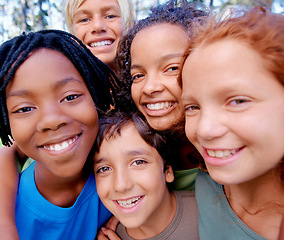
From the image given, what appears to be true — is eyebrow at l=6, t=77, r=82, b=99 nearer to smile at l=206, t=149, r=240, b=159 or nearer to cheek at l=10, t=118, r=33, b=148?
cheek at l=10, t=118, r=33, b=148

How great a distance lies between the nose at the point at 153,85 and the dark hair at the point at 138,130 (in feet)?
0.74

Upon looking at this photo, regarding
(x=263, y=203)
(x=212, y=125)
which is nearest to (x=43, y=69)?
(x=212, y=125)

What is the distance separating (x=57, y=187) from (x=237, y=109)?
1.30 metres

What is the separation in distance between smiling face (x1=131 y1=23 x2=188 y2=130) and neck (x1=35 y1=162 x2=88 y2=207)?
0.69 m

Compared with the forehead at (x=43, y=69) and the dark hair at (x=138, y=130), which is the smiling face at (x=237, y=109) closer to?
the dark hair at (x=138, y=130)

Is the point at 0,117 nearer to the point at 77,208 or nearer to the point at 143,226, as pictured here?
the point at 77,208

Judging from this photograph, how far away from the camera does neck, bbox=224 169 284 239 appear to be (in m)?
1.28

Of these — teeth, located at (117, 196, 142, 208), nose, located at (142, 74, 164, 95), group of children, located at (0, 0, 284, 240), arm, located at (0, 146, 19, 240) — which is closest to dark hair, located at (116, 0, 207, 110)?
group of children, located at (0, 0, 284, 240)

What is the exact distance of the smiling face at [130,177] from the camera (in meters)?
1.62

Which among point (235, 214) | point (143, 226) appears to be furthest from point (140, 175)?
point (235, 214)

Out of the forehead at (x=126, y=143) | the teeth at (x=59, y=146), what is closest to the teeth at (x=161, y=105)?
the forehead at (x=126, y=143)

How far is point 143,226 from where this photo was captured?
5.89 ft

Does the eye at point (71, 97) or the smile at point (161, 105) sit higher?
the eye at point (71, 97)

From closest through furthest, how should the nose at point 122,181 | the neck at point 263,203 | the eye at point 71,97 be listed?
the neck at point 263,203
the eye at point 71,97
the nose at point 122,181
